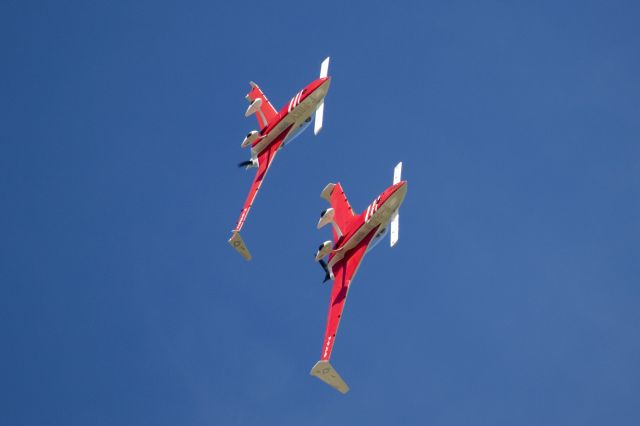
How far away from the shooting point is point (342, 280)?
19750 centimetres

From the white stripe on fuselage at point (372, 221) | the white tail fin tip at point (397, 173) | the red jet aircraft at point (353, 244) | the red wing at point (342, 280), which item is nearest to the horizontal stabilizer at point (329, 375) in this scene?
the red jet aircraft at point (353, 244)

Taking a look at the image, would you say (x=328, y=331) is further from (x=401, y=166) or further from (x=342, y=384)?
(x=401, y=166)

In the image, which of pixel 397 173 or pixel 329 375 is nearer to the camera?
pixel 329 375

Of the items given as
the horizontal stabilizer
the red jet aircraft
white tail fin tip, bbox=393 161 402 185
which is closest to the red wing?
the red jet aircraft

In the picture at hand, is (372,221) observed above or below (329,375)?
above

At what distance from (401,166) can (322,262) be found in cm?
1705

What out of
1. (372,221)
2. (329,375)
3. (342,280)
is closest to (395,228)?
(372,221)

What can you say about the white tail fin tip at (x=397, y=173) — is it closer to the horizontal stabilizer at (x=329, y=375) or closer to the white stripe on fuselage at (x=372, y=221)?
the white stripe on fuselage at (x=372, y=221)

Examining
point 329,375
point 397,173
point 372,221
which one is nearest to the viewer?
point 329,375

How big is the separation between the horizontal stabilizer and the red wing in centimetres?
589

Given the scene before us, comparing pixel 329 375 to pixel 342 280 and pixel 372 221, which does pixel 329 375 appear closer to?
pixel 342 280

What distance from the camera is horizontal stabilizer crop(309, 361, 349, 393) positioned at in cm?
18850

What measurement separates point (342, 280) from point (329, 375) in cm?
1481

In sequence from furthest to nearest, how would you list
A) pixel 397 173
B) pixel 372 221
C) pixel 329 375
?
pixel 397 173 → pixel 372 221 → pixel 329 375
